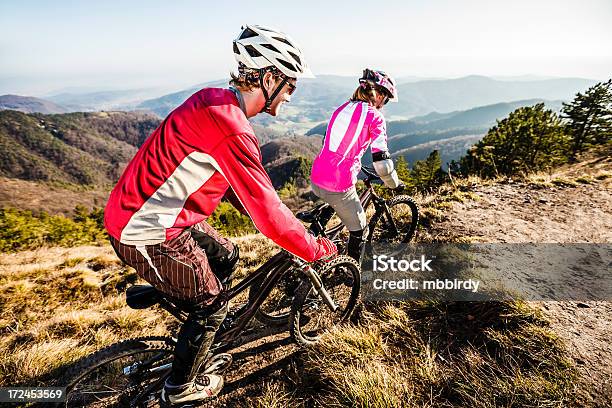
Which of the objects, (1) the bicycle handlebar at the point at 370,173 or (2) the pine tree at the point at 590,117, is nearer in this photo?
(1) the bicycle handlebar at the point at 370,173

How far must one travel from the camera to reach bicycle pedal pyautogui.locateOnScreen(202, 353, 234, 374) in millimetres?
3309

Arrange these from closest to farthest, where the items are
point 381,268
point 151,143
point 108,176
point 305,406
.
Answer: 1. point 151,143
2. point 305,406
3. point 381,268
4. point 108,176

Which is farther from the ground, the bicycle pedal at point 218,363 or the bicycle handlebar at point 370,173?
the bicycle handlebar at point 370,173

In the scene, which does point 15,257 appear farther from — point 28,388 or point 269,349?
point 269,349

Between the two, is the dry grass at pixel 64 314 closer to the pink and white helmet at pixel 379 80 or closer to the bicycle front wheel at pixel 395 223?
the bicycle front wheel at pixel 395 223

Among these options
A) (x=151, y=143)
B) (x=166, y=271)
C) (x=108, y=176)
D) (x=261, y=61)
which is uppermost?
(x=261, y=61)

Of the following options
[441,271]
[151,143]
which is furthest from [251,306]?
[441,271]

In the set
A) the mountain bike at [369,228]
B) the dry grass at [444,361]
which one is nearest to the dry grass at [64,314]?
the mountain bike at [369,228]

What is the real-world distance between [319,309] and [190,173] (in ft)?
9.75

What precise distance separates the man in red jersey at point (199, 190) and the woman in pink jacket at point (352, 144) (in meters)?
1.48

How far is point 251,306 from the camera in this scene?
3.37 m

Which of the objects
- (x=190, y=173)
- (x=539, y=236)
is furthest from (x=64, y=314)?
(x=539, y=236)

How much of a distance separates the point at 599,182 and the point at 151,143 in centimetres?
1319

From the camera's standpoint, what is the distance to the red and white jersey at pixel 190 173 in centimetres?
221
